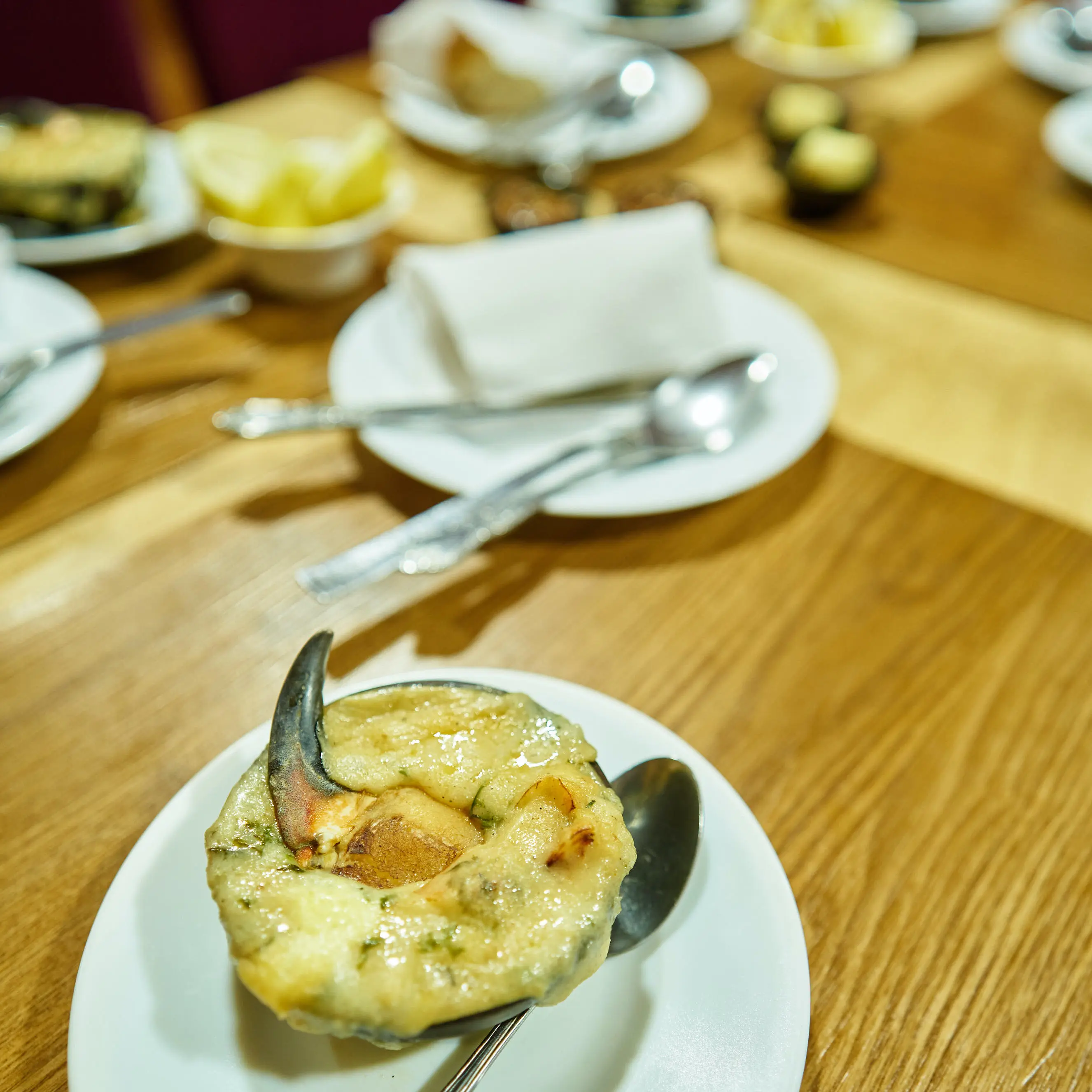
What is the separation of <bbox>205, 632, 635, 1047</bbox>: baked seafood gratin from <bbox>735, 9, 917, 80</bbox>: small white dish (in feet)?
4.27

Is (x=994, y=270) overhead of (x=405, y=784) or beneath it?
beneath

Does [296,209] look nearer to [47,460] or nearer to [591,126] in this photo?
[47,460]

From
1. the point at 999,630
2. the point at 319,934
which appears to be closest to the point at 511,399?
the point at 999,630

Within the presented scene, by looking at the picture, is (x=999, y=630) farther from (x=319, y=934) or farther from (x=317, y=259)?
(x=317, y=259)

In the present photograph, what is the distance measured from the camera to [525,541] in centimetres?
61

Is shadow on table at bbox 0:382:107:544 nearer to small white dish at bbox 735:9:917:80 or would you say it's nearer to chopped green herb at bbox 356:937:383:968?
chopped green herb at bbox 356:937:383:968

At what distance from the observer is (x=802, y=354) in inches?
29.1

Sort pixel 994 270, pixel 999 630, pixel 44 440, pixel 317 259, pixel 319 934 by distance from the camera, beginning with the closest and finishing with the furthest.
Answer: pixel 319 934 < pixel 999 630 < pixel 44 440 < pixel 317 259 < pixel 994 270

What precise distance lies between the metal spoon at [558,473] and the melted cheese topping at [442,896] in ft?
0.68

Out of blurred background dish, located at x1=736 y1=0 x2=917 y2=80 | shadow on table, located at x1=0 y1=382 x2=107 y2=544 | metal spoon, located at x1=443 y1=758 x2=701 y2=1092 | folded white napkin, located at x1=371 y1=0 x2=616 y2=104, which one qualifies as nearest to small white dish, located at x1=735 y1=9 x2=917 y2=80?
blurred background dish, located at x1=736 y1=0 x2=917 y2=80

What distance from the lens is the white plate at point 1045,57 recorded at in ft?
4.32

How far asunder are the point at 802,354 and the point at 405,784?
53 cm

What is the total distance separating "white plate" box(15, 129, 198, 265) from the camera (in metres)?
0.86

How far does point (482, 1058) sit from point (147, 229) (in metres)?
0.83
